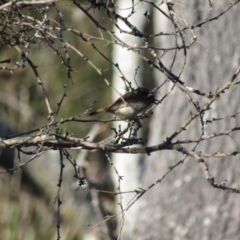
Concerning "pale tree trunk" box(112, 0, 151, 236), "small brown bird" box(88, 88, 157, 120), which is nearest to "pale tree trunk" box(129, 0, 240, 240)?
"small brown bird" box(88, 88, 157, 120)

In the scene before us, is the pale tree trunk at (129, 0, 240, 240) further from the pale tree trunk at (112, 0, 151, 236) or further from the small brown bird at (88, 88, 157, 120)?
the pale tree trunk at (112, 0, 151, 236)

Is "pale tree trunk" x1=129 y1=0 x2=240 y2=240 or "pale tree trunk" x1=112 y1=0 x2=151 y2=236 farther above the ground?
"pale tree trunk" x1=112 y1=0 x2=151 y2=236

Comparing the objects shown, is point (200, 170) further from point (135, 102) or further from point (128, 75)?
point (128, 75)

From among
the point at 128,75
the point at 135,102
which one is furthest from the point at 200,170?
the point at 128,75

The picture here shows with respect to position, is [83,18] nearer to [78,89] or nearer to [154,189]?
[78,89]

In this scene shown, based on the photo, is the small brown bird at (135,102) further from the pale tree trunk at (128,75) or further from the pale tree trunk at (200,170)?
the pale tree trunk at (128,75)

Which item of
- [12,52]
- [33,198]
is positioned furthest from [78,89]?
[33,198]

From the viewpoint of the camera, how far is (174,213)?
561 cm

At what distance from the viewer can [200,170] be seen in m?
5.55

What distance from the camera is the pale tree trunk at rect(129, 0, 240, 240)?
17.6ft

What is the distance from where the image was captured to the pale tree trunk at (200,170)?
5371mm

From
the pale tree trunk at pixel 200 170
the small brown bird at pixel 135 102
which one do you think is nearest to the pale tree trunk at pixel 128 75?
the pale tree trunk at pixel 200 170

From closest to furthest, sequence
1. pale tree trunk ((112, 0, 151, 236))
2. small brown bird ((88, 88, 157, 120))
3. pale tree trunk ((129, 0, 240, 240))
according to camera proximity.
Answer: small brown bird ((88, 88, 157, 120)) → pale tree trunk ((129, 0, 240, 240)) → pale tree trunk ((112, 0, 151, 236))

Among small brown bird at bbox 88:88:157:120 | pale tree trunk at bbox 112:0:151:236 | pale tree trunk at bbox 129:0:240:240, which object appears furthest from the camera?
pale tree trunk at bbox 112:0:151:236
